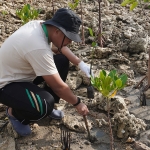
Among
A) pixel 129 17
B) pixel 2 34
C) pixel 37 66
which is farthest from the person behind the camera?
pixel 129 17

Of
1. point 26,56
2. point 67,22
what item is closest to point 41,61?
point 26,56

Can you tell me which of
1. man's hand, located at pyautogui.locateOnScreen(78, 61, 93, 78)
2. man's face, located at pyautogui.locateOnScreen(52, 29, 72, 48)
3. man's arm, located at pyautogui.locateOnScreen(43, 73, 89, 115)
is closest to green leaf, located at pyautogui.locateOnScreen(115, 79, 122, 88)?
man's arm, located at pyautogui.locateOnScreen(43, 73, 89, 115)

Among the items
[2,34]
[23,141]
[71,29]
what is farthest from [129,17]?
[23,141]

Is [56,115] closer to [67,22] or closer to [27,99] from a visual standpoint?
[27,99]

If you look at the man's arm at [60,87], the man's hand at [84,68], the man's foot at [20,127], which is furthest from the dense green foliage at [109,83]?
the man's foot at [20,127]

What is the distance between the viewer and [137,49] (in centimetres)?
334

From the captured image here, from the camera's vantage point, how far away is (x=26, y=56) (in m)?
1.83

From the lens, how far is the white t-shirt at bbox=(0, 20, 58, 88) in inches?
71.0

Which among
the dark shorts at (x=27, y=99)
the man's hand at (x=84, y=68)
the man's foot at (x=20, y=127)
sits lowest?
the man's foot at (x=20, y=127)

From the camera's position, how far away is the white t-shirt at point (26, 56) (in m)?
1.80

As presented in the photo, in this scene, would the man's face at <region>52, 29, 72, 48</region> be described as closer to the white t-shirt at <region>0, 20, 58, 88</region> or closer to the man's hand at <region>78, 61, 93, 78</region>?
the white t-shirt at <region>0, 20, 58, 88</region>

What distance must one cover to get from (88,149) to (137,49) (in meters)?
1.75

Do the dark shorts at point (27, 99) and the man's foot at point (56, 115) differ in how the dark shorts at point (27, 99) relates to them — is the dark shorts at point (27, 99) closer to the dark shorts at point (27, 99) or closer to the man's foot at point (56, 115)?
the dark shorts at point (27, 99)

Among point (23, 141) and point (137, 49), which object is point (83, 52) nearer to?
point (137, 49)
